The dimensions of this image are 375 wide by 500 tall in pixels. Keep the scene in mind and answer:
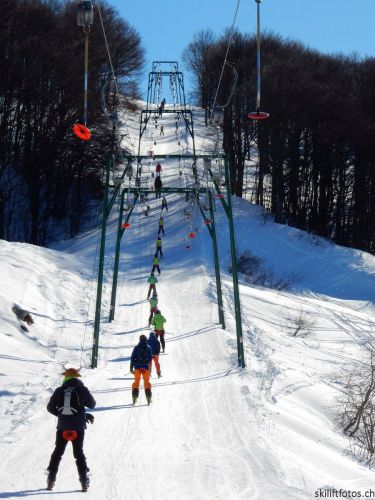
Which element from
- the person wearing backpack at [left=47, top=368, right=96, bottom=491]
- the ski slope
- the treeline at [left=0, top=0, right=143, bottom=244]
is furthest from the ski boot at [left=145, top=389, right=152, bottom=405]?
the treeline at [left=0, top=0, right=143, bottom=244]

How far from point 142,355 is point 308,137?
41.0 m

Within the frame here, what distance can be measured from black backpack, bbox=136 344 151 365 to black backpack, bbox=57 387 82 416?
18.9 feet

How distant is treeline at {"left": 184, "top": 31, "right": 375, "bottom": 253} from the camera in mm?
49750

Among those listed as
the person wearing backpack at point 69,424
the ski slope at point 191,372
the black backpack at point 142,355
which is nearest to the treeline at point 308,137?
the ski slope at point 191,372

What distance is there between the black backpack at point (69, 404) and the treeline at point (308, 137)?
40.8 m

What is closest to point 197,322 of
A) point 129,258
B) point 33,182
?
point 129,258

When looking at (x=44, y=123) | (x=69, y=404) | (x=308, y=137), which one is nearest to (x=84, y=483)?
Answer: (x=69, y=404)

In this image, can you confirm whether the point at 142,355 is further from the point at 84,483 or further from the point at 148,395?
the point at 84,483

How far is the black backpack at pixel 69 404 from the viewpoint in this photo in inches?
379

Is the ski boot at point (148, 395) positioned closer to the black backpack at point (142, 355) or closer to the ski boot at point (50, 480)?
the black backpack at point (142, 355)

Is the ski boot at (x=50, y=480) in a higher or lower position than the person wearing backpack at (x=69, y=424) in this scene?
lower

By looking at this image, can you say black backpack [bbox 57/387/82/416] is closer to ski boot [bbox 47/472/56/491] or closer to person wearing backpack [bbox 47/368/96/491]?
person wearing backpack [bbox 47/368/96/491]

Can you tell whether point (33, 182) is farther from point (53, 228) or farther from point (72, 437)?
point (72, 437)

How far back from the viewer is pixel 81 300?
94.2 feet
